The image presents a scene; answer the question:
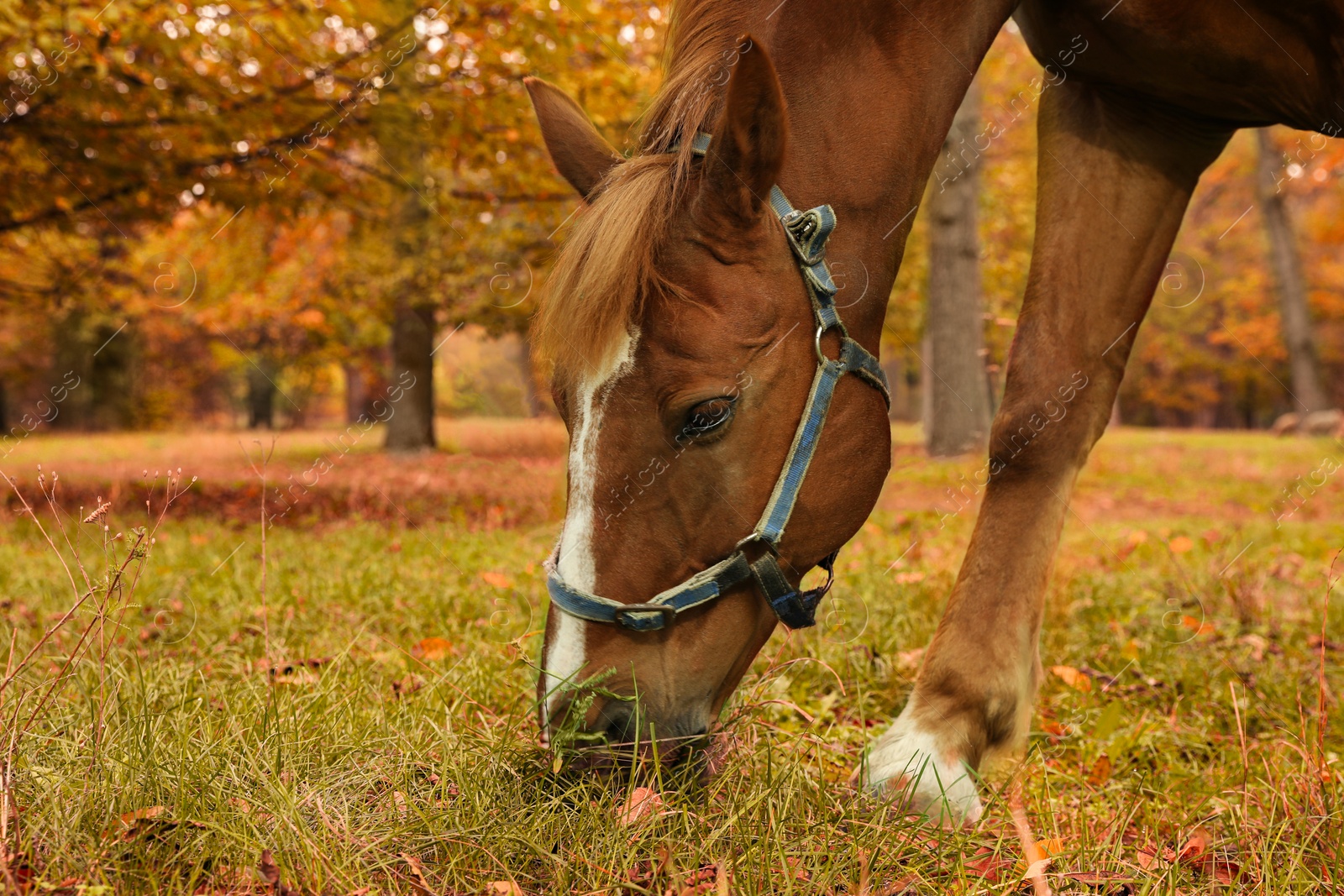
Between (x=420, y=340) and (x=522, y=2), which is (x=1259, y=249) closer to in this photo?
(x=420, y=340)

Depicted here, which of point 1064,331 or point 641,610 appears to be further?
point 1064,331

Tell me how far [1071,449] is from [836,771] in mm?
1132

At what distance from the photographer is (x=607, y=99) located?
5.75 m

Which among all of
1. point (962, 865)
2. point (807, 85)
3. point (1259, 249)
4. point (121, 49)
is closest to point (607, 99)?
point (121, 49)

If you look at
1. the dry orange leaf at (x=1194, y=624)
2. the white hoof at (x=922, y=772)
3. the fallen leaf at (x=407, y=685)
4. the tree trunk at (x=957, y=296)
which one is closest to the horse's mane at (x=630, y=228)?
the fallen leaf at (x=407, y=685)

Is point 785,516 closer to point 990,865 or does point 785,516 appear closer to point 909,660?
point 990,865

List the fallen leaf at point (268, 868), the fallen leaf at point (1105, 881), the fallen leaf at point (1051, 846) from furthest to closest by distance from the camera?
1. the fallen leaf at point (1051, 846)
2. the fallen leaf at point (1105, 881)
3. the fallen leaf at point (268, 868)

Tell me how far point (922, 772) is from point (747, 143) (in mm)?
1360

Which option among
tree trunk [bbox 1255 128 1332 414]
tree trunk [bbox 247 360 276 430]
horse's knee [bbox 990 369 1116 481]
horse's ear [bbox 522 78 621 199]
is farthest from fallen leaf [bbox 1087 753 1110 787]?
tree trunk [bbox 247 360 276 430]

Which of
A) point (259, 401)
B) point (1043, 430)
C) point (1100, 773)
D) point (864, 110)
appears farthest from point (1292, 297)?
point (259, 401)

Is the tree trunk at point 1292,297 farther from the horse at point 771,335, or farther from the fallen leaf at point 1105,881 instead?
the fallen leaf at point 1105,881

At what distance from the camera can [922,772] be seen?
1.84m

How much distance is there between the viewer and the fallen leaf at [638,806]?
58.4 inches

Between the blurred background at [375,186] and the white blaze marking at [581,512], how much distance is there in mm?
513
